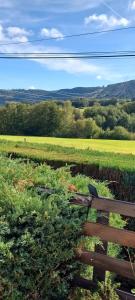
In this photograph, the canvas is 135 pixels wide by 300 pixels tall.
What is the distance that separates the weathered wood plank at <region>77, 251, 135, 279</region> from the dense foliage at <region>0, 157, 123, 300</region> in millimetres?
147

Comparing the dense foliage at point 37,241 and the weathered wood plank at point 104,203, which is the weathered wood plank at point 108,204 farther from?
the dense foliage at point 37,241

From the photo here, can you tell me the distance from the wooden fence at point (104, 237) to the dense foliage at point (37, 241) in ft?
0.42

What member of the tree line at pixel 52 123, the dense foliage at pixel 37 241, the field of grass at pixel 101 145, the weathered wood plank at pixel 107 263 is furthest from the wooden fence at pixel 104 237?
the tree line at pixel 52 123

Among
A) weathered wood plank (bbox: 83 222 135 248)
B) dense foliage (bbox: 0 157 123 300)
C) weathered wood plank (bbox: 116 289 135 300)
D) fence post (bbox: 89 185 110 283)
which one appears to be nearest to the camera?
dense foliage (bbox: 0 157 123 300)

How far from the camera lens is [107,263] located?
202 inches

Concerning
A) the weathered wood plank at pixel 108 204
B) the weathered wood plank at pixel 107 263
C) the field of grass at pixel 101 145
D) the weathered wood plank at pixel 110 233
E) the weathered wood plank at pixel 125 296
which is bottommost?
the weathered wood plank at pixel 125 296

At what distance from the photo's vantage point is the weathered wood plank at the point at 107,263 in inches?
197

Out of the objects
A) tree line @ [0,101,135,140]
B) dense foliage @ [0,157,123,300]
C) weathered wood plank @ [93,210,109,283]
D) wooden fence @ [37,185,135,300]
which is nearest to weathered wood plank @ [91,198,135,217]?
wooden fence @ [37,185,135,300]

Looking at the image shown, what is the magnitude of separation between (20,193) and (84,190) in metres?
1.15

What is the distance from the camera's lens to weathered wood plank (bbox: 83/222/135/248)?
495 cm

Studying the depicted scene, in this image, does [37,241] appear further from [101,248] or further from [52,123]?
[52,123]

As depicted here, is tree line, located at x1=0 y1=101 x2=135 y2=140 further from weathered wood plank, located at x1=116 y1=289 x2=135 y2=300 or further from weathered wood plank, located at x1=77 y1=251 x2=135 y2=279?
weathered wood plank, located at x1=116 y1=289 x2=135 y2=300

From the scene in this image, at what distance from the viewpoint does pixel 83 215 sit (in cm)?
540

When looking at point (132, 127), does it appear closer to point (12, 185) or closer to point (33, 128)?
point (33, 128)
